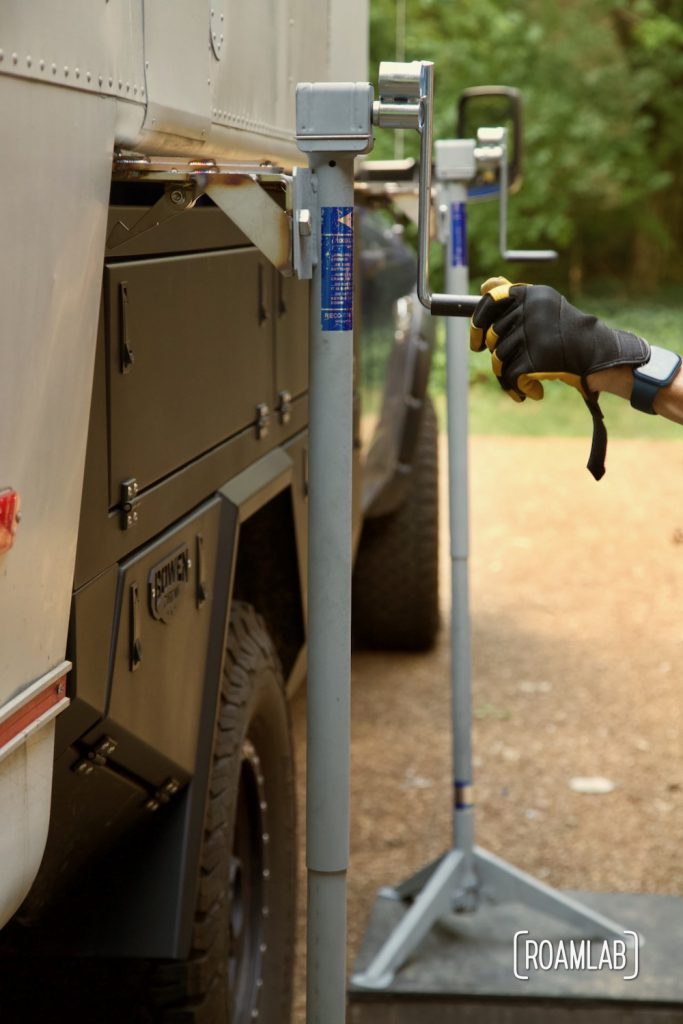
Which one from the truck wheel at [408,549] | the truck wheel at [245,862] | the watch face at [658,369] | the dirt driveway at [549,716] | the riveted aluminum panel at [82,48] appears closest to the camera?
the riveted aluminum panel at [82,48]

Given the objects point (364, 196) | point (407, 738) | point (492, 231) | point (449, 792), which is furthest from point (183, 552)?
point (492, 231)

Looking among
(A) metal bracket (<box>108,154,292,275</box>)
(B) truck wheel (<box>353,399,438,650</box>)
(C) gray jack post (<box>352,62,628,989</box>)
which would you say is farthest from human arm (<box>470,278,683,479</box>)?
(B) truck wheel (<box>353,399,438,650</box>)

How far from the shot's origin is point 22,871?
1.60 meters

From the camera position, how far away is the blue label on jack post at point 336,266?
1934mm

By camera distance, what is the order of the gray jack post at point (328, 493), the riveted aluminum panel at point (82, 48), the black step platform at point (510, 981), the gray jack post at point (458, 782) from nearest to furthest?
the riveted aluminum panel at point (82, 48)
the gray jack post at point (328, 493)
the black step platform at point (510, 981)
the gray jack post at point (458, 782)

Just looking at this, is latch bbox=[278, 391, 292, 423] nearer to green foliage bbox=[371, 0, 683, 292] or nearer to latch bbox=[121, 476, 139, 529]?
latch bbox=[121, 476, 139, 529]

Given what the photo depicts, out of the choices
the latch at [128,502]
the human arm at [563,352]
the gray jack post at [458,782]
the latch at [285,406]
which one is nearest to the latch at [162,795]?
the latch at [128,502]

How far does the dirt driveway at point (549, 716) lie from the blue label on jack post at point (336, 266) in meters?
2.14

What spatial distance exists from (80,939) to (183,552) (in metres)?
0.63

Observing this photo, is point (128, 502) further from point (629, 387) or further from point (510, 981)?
point (510, 981)

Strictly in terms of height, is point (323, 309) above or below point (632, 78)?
below

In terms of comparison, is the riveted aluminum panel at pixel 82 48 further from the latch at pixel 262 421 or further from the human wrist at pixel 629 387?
the latch at pixel 262 421

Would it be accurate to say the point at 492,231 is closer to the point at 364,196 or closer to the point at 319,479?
the point at 364,196

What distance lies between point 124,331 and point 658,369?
720mm
